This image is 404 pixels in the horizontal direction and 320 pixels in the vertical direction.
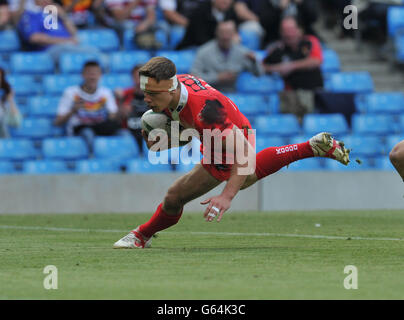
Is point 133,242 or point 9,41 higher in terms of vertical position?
point 9,41

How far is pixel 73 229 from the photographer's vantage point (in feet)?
35.9

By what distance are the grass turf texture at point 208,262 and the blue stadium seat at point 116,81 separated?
5084mm

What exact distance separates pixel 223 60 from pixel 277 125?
1.47 meters

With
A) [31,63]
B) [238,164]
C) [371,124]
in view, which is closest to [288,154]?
[238,164]

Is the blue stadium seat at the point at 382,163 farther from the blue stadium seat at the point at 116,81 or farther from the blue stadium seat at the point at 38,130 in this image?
the blue stadium seat at the point at 38,130

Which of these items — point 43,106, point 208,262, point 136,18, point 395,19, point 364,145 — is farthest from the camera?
point 395,19

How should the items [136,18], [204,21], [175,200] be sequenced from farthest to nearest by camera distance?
[136,18] < [204,21] < [175,200]

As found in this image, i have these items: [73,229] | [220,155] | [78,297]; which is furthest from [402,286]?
[73,229]

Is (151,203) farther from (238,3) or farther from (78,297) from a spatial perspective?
(78,297)

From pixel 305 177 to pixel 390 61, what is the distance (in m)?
4.84

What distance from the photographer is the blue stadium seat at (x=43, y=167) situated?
15.0 meters

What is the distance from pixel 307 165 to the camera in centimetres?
1581

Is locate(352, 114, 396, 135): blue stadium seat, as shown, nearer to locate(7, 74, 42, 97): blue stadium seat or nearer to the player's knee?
locate(7, 74, 42, 97): blue stadium seat

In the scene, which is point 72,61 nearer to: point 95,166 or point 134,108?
point 134,108
